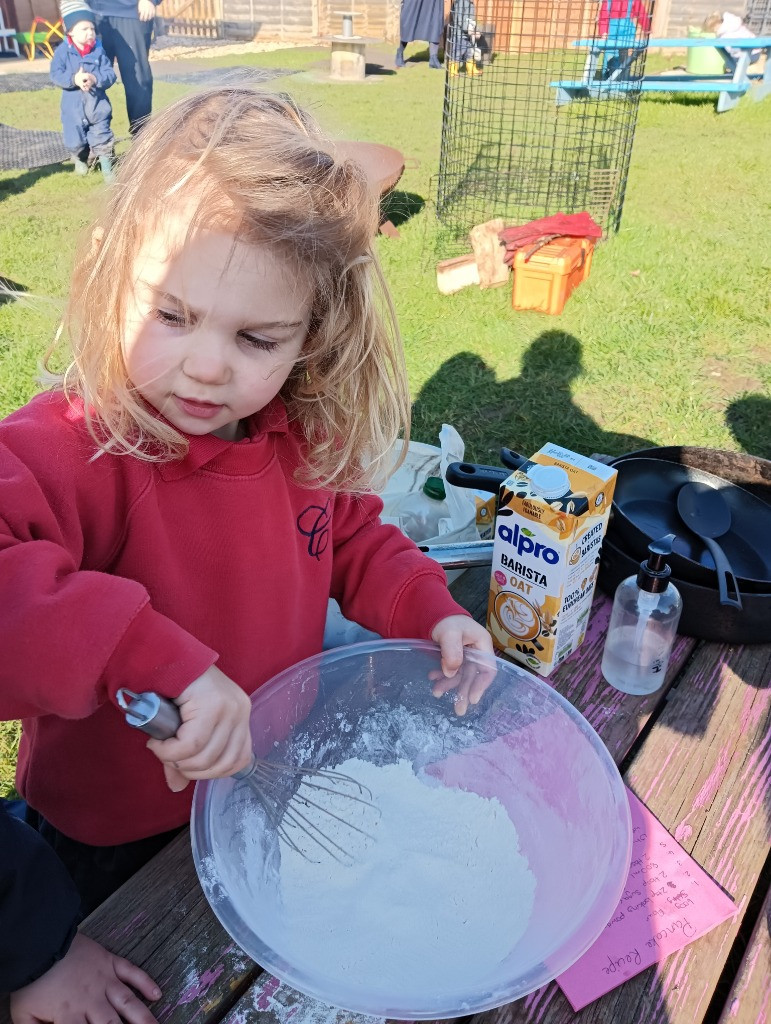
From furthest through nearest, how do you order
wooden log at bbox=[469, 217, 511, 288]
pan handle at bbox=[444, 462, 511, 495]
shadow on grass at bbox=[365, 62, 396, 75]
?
shadow on grass at bbox=[365, 62, 396, 75]
wooden log at bbox=[469, 217, 511, 288]
pan handle at bbox=[444, 462, 511, 495]

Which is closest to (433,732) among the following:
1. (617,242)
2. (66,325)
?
(66,325)

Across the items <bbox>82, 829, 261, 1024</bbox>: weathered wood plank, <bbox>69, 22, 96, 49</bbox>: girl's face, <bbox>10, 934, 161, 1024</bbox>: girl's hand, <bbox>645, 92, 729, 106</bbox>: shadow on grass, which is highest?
<bbox>69, 22, 96, 49</bbox>: girl's face

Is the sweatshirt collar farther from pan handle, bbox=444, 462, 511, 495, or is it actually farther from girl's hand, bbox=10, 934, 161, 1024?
girl's hand, bbox=10, 934, 161, 1024

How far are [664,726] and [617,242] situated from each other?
3.64 m

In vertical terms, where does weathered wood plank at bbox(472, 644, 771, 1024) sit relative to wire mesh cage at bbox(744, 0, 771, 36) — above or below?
below

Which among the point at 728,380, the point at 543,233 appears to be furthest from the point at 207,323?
the point at 543,233

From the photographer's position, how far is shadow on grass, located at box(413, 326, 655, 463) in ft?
8.52

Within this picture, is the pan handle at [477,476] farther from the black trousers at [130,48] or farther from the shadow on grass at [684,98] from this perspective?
the shadow on grass at [684,98]

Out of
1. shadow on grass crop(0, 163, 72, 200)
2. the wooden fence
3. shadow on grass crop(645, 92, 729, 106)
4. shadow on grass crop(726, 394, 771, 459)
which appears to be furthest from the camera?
the wooden fence

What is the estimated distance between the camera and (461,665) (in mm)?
926

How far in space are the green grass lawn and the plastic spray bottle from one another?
0.84m

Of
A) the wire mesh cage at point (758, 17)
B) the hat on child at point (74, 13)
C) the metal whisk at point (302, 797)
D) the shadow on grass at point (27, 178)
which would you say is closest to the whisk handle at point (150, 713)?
the metal whisk at point (302, 797)

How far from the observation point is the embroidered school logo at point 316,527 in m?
1.02

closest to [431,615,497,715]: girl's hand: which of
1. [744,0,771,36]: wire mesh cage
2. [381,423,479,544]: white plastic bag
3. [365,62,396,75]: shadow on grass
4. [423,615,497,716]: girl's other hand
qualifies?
[423,615,497,716]: girl's other hand
